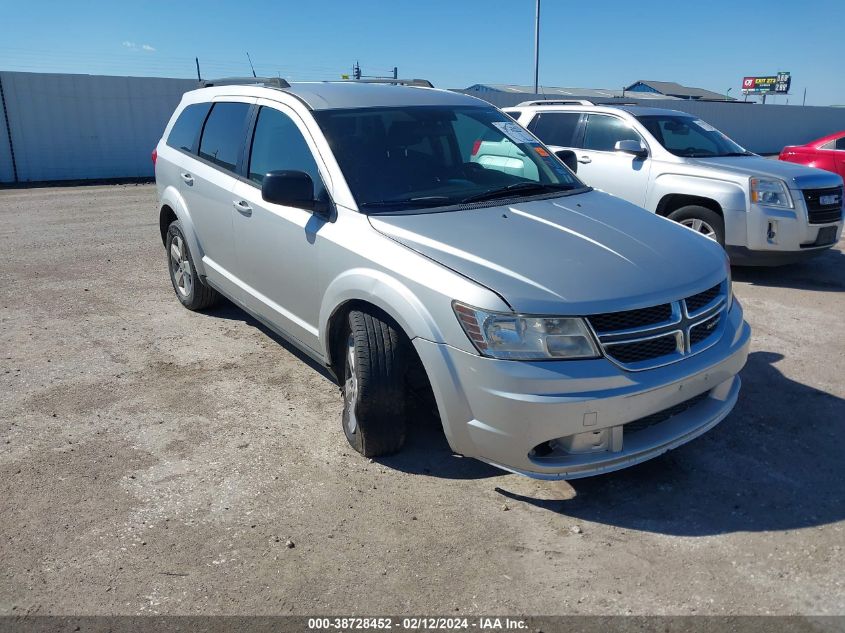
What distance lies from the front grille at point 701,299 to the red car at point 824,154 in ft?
30.2

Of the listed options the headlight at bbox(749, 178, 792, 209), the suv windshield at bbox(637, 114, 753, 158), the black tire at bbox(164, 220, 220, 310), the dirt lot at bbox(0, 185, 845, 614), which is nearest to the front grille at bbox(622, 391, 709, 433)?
the dirt lot at bbox(0, 185, 845, 614)

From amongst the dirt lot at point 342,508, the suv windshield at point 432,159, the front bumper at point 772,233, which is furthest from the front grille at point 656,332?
the front bumper at point 772,233

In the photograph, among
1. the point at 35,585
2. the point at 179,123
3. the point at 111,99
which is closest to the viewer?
the point at 35,585

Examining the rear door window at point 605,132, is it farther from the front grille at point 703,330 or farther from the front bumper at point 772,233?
the front grille at point 703,330

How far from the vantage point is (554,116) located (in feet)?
29.8

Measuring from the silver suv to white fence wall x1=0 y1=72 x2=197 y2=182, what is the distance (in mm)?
14924

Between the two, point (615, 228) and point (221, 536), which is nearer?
point (221, 536)

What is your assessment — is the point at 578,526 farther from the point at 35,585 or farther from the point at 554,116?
the point at 554,116

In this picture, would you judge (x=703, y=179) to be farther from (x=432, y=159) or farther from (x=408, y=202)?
(x=408, y=202)

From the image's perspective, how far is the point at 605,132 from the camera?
8586mm

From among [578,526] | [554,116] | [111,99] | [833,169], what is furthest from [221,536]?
[111,99]

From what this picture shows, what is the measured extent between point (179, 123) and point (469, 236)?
379 centimetres

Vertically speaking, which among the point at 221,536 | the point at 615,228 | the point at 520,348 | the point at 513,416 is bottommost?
the point at 221,536

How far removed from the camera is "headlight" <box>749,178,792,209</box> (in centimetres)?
706
